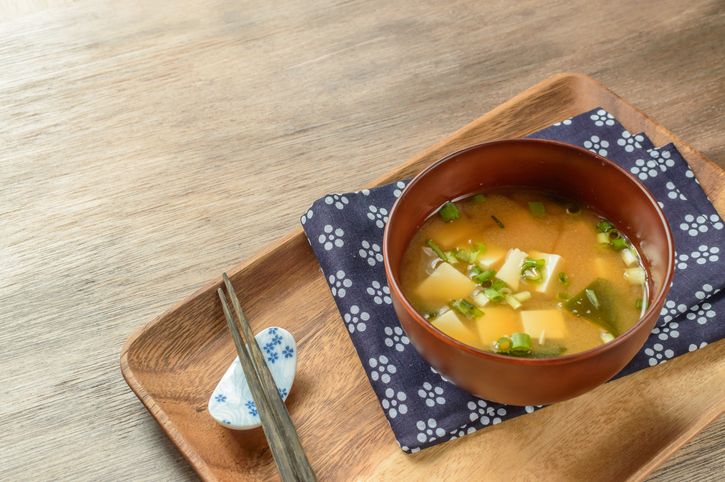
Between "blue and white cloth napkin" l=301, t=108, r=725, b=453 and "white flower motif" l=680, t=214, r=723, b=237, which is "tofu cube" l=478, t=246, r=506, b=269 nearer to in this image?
"blue and white cloth napkin" l=301, t=108, r=725, b=453

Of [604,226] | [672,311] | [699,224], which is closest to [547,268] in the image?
[604,226]

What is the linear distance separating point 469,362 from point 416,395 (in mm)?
184

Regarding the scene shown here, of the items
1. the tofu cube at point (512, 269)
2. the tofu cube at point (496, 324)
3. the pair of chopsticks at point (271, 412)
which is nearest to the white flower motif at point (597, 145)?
the tofu cube at point (512, 269)

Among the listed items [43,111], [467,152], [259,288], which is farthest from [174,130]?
[467,152]

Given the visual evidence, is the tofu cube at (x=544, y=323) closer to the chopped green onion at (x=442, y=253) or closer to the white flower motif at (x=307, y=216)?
the chopped green onion at (x=442, y=253)

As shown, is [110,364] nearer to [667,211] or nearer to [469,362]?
[469,362]

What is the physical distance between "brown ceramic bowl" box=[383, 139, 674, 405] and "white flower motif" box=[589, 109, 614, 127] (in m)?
0.26

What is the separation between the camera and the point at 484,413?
3.68 feet

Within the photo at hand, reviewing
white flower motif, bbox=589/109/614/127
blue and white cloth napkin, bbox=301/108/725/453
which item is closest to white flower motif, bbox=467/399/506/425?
blue and white cloth napkin, bbox=301/108/725/453

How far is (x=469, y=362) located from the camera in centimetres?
98

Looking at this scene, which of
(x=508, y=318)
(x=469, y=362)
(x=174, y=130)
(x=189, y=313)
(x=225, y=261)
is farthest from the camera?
(x=174, y=130)

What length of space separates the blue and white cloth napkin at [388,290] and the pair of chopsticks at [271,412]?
152 mm

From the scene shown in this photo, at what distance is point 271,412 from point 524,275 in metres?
0.40

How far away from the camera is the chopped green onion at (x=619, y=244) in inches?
45.4
